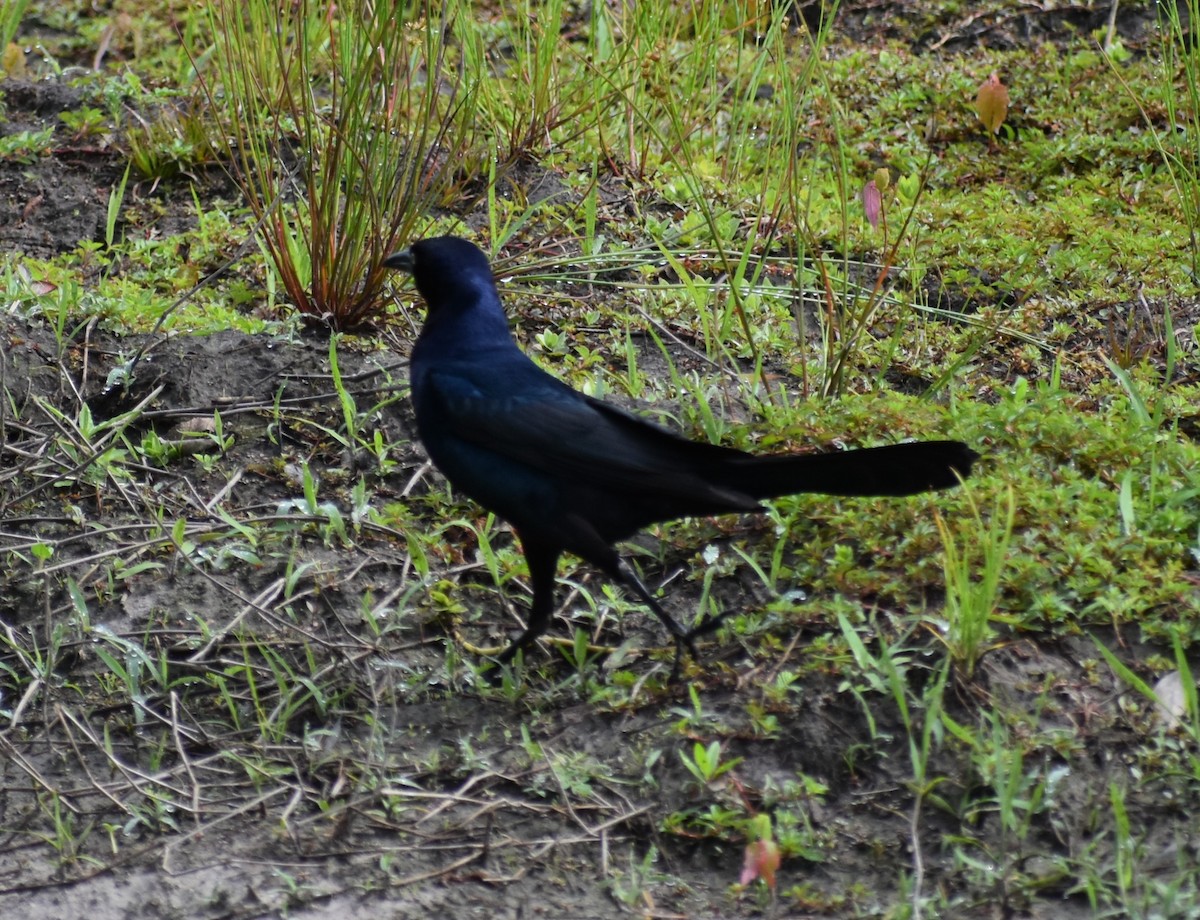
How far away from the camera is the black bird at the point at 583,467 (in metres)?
2.96

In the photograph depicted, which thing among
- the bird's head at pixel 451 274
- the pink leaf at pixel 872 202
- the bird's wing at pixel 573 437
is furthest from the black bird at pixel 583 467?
the pink leaf at pixel 872 202

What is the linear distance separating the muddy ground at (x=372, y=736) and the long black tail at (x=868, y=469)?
13.8 inches

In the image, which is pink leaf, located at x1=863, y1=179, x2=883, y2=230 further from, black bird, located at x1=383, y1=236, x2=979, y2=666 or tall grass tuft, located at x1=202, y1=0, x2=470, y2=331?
tall grass tuft, located at x1=202, y1=0, x2=470, y2=331

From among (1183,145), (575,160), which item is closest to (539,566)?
(575,160)

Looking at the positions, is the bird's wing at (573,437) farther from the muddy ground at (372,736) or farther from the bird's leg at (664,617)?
the muddy ground at (372,736)

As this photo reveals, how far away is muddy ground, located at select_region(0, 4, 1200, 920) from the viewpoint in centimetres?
263

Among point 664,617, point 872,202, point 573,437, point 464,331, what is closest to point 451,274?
point 464,331

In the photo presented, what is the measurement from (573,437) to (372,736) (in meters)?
0.77

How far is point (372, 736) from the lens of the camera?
119 inches

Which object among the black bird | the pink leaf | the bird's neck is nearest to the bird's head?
the bird's neck

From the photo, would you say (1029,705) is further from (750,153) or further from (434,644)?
(750,153)

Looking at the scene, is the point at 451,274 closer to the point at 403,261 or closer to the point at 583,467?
the point at 403,261

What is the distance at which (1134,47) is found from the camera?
6.03 metres

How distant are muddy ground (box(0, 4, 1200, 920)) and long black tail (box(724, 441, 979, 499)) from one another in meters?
0.35
